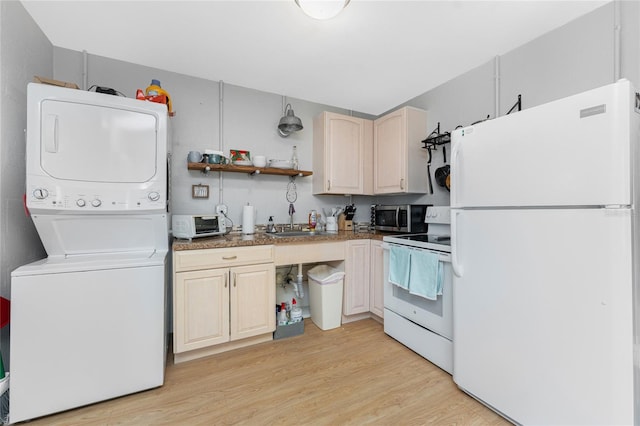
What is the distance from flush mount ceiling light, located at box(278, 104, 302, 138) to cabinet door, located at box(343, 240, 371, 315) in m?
1.32

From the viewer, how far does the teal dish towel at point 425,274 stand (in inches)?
73.2

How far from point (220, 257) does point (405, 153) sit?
6.79 feet

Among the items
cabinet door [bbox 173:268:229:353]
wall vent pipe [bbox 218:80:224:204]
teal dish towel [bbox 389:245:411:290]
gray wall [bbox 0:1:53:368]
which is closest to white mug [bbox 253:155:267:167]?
wall vent pipe [bbox 218:80:224:204]

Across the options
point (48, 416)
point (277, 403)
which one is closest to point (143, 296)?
point (48, 416)

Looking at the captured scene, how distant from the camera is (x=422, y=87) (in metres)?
2.75

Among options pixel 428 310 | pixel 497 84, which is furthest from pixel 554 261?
pixel 497 84

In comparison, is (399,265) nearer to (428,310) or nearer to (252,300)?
(428,310)

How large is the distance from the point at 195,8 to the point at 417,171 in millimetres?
2325

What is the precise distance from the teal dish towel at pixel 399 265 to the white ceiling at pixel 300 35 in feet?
5.35

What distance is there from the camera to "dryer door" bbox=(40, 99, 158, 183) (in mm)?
1482

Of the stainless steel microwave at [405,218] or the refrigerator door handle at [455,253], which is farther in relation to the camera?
the stainless steel microwave at [405,218]

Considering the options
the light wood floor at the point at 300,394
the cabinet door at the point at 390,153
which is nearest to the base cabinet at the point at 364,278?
the light wood floor at the point at 300,394

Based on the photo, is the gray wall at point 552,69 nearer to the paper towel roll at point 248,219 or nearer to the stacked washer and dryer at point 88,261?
the paper towel roll at point 248,219

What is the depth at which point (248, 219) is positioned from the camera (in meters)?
2.60
